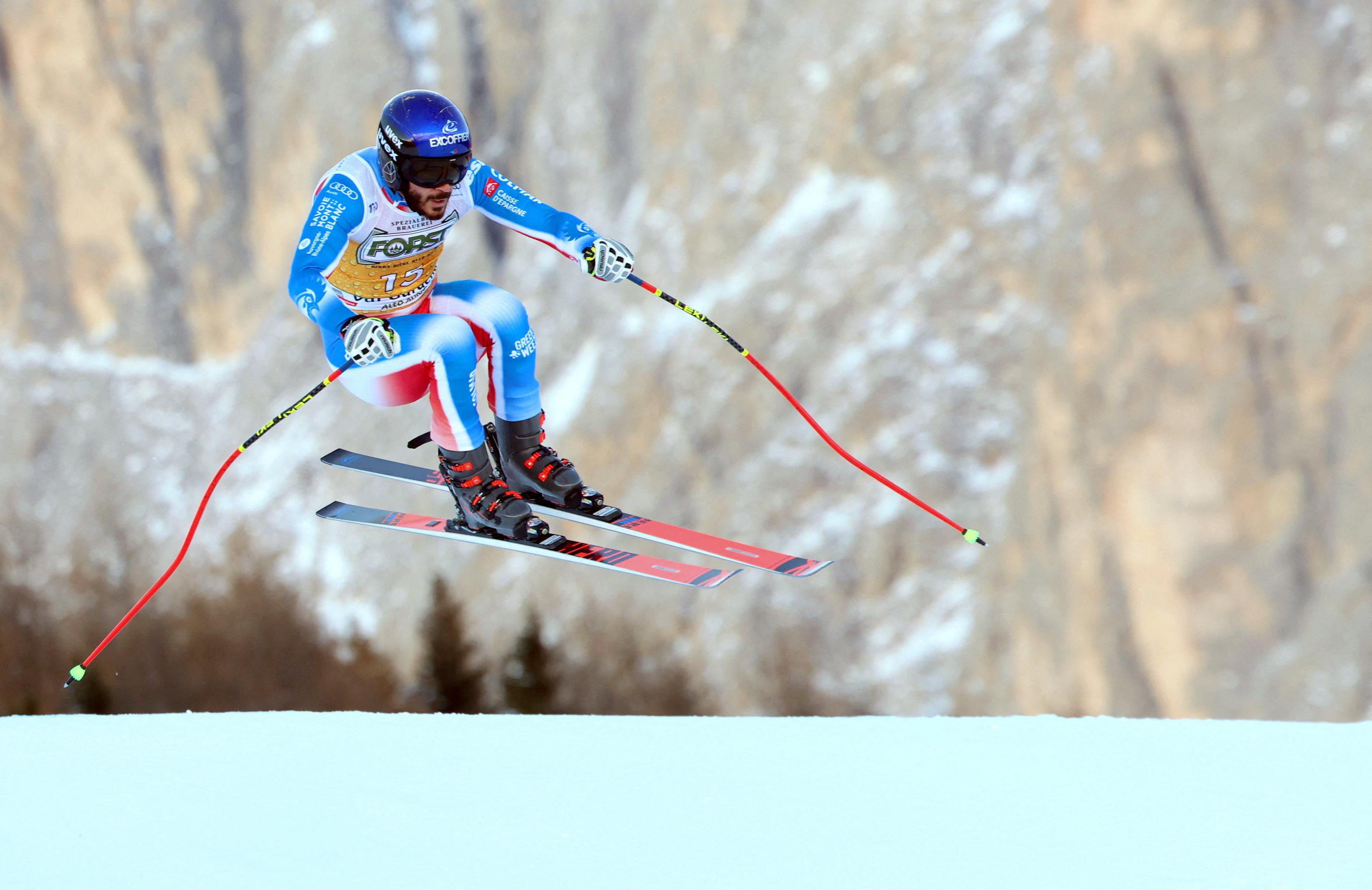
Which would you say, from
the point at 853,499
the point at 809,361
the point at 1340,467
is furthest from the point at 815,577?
the point at 1340,467

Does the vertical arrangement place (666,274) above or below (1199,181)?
below

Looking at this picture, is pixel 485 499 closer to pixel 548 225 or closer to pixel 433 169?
pixel 548 225

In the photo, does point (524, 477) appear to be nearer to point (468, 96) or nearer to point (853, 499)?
point (853, 499)

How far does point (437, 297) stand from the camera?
21.9 feet

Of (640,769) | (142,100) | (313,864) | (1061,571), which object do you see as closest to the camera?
(313,864)

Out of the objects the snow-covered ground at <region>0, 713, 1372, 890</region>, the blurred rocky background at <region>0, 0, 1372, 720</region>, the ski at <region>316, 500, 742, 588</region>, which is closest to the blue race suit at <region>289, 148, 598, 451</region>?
the ski at <region>316, 500, 742, 588</region>

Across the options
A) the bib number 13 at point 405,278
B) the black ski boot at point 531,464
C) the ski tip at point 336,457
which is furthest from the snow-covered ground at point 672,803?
the bib number 13 at point 405,278

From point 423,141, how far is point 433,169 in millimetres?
141

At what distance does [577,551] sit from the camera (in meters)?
6.68

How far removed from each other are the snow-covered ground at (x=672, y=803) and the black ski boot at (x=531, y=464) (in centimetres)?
128

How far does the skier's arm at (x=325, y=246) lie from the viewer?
5961 mm

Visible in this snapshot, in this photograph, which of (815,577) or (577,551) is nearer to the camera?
(577,551)

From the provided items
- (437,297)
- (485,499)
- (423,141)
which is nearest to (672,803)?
(485,499)

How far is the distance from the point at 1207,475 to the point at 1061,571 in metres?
3.37
